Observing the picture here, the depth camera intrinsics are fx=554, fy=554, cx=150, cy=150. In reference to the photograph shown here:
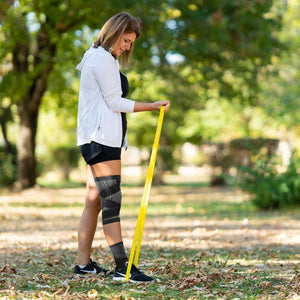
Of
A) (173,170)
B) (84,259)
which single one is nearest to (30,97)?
(173,170)

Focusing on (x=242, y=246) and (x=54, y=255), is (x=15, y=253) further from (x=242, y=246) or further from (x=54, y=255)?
(x=242, y=246)

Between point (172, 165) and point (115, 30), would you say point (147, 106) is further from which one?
point (172, 165)

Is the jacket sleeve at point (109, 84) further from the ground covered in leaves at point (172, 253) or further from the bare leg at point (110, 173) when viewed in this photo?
the ground covered in leaves at point (172, 253)

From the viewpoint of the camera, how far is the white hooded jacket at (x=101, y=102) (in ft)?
13.0

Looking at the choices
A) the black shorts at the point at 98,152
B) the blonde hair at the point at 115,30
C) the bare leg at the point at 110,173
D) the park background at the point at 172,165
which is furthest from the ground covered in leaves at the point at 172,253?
the blonde hair at the point at 115,30

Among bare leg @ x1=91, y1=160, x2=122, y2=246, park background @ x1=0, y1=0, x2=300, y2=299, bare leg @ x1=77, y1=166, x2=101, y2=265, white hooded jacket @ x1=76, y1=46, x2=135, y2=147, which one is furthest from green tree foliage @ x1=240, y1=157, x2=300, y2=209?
white hooded jacket @ x1=76, y1=46, x2=135, y2=147

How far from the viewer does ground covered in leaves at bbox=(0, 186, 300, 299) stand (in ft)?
12.7

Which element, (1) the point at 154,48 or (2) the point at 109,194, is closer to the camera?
(2) the point at 109,194

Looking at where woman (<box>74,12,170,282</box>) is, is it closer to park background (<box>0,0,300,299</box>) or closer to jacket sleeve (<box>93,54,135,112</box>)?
jacket sleeve (<box>93,54,135,112</box>)

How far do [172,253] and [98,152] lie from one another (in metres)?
2.18

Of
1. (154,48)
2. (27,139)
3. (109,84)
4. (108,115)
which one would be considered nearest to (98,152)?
(108,115)

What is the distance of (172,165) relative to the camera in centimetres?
1941

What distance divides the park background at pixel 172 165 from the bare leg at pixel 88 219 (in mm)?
236

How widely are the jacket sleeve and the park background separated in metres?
1.29
